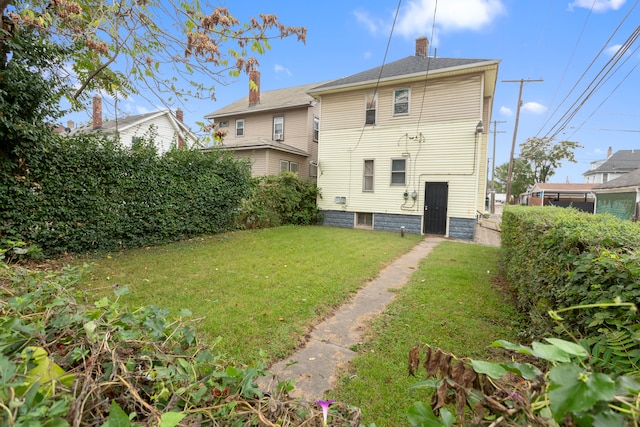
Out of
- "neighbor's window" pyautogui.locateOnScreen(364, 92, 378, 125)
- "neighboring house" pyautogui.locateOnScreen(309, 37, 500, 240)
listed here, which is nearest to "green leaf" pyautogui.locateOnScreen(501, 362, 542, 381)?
"neighboring house" pyautogui.locateOnScreen(309, 37, 500, 240)

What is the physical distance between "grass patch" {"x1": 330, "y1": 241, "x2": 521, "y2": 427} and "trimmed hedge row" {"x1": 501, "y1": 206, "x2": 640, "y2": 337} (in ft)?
1.94

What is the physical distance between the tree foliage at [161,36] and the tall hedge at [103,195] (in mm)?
1588

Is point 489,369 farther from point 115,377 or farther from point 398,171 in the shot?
point 398,171

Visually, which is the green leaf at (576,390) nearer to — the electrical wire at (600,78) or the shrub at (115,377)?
the shrub at (115,377)

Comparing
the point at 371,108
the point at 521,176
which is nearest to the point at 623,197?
the point at 371,108

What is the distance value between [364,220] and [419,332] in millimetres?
10545

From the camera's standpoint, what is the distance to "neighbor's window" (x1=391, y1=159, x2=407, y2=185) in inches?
503

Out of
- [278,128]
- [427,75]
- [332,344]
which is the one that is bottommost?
[332,344]

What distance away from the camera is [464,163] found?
37.8ft

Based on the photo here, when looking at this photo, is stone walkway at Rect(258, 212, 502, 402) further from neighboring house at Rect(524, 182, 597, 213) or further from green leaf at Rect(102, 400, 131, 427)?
neighboring house at Rect(524, 182, 597, 213)

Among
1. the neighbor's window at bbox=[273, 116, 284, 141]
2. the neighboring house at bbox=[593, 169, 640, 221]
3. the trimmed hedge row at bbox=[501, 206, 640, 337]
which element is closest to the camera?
the trimmed hedge row at bbox=[501, 206, 640, 337]

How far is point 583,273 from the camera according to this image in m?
2.00

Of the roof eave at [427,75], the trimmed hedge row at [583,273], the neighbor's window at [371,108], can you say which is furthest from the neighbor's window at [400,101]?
the trimmed hedge row at [583,273]

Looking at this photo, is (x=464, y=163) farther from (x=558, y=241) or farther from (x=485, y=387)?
(x=485, y=387)
